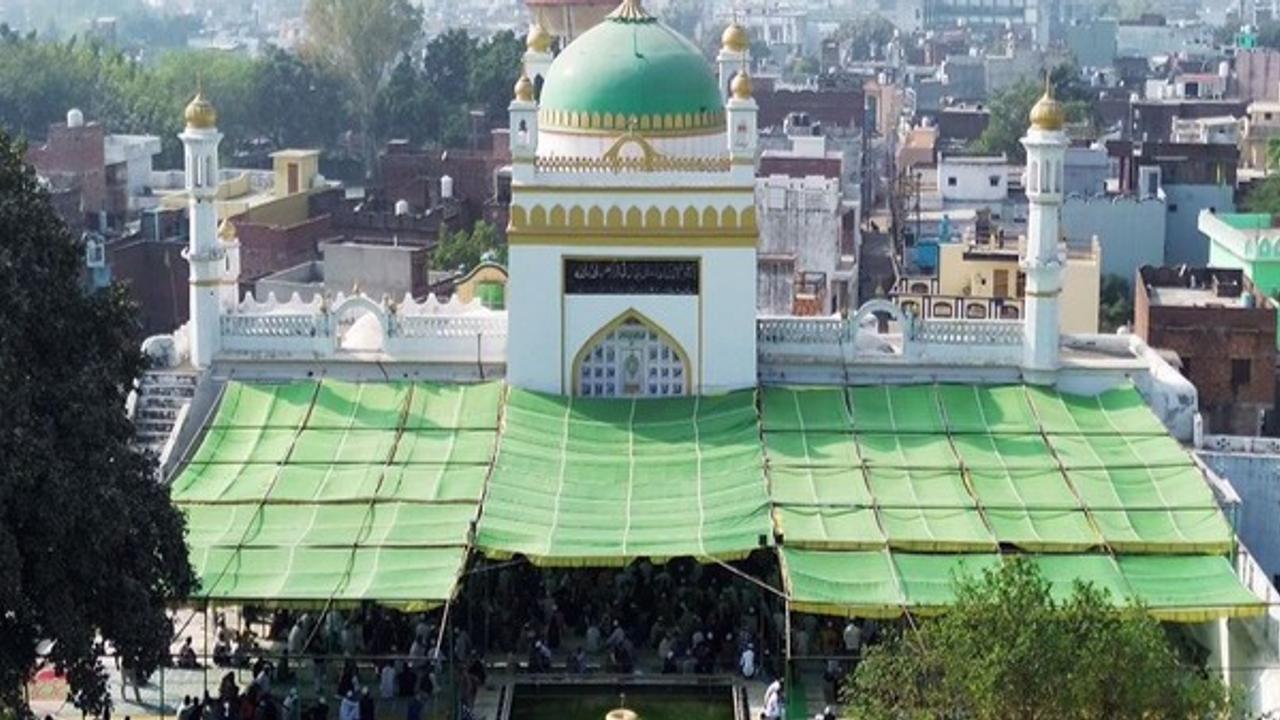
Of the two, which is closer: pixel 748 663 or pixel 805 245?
pixel 748 663

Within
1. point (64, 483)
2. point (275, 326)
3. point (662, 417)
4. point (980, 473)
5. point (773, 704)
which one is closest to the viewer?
point (64, 483)

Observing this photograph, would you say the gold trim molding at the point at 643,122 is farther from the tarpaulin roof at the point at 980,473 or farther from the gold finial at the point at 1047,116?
the gold finial at the point at 1047,116

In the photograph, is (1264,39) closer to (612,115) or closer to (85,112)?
(85,112)

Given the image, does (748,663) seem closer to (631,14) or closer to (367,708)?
(367,708)

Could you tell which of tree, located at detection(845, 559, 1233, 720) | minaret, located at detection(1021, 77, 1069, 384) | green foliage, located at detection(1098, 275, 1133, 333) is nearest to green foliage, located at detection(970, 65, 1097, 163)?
green foliage, located at detection(1098, 275, 1133, 333)

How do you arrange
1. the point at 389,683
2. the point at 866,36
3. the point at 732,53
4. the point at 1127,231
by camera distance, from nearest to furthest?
1. the point at 389,683
2. the point at 732,53
3. the point at 1127,231
4. the point at 866,36

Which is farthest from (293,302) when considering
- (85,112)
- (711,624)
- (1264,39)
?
(1264,39)

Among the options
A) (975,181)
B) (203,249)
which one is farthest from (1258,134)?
(203,249)

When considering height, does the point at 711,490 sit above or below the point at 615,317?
below
